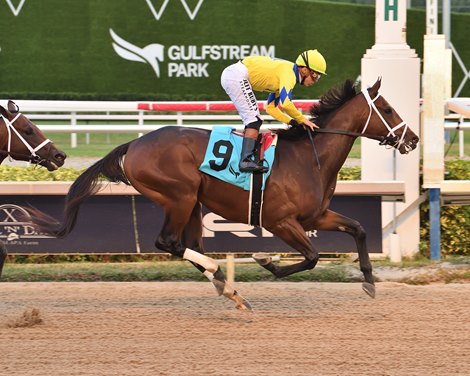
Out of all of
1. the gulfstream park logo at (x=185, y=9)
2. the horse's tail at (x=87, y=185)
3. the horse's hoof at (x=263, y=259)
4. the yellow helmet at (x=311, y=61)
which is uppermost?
the gulfstream park logo at (x=185, y=9)

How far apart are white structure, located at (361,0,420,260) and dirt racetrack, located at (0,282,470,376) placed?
2.97 feet

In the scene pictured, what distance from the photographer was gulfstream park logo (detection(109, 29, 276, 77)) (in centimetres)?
1605

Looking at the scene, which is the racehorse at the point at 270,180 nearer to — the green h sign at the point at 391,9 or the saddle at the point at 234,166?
the saddle at the point at 234,166

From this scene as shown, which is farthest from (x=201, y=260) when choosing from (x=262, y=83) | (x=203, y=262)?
(x=262, y=83)

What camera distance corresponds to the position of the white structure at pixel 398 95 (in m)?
8.27

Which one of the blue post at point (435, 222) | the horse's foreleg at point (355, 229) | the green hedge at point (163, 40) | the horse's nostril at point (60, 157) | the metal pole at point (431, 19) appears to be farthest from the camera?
the green hedge at point (163, 40)

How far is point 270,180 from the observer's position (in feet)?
21.0

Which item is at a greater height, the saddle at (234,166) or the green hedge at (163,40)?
the green hedge at (163,40)

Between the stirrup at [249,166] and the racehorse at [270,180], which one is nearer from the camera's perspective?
the stirrup at [249,166]

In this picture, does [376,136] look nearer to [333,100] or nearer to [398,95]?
[333,100]

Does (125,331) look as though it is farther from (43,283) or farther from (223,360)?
(43,283)

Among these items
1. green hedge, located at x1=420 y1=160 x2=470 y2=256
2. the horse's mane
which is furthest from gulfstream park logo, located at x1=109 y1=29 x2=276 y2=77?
the horse's mane

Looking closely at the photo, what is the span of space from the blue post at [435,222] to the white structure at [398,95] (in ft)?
0.56

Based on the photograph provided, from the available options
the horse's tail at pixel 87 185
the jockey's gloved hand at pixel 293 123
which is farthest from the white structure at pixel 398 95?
the horse's tail at pixel 87 185
